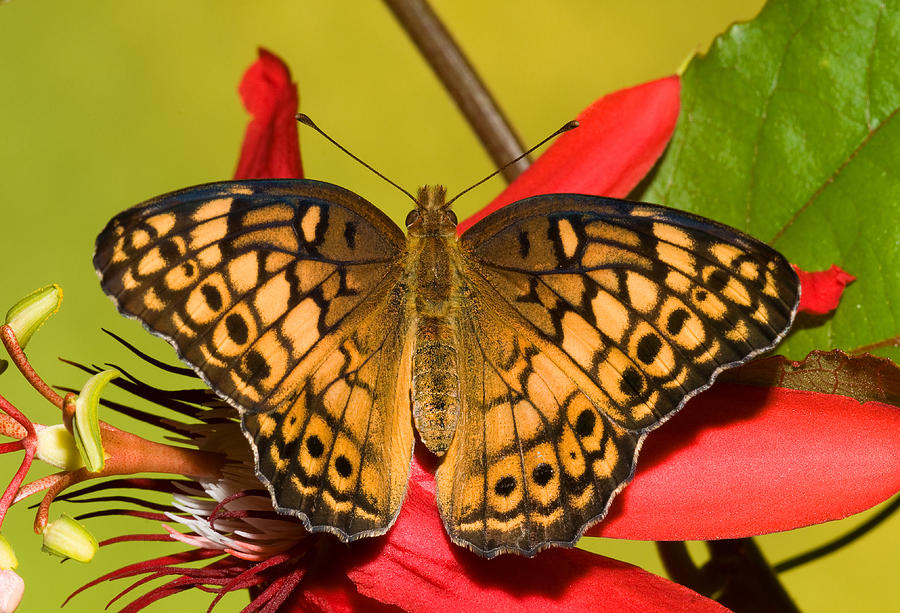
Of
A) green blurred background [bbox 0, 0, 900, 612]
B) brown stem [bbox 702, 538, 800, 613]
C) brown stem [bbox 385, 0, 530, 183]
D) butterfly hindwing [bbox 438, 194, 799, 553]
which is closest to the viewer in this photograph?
butterfly hindwing [bbox 438, 194, 799, 553]

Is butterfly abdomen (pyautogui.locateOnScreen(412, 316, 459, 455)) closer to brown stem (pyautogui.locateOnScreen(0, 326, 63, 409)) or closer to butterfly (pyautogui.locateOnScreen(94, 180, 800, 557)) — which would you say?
butterfly (pyautogui.locateOnScreen(94, 180, 800, 557))

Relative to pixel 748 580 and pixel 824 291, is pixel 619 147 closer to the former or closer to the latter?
pixel 824 291

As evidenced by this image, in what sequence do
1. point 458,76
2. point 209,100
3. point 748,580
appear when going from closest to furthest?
point 748,580 → point 458,76 → point 209,100

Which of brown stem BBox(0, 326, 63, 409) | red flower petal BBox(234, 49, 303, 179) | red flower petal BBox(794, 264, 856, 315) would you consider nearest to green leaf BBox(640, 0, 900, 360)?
red flower petal BBox(794, 264, 856, 315)

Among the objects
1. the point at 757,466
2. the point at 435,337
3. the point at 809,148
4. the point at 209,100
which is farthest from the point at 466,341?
the point at 209,100

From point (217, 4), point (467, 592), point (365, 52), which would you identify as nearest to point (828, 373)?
point (467, 592)

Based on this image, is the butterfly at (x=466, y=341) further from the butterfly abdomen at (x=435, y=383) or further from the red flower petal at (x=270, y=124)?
the red flower petal at (x=270, y=124)

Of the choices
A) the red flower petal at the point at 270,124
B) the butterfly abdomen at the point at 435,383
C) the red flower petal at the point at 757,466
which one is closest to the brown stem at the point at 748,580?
the red flower petal at the point at 757,466
